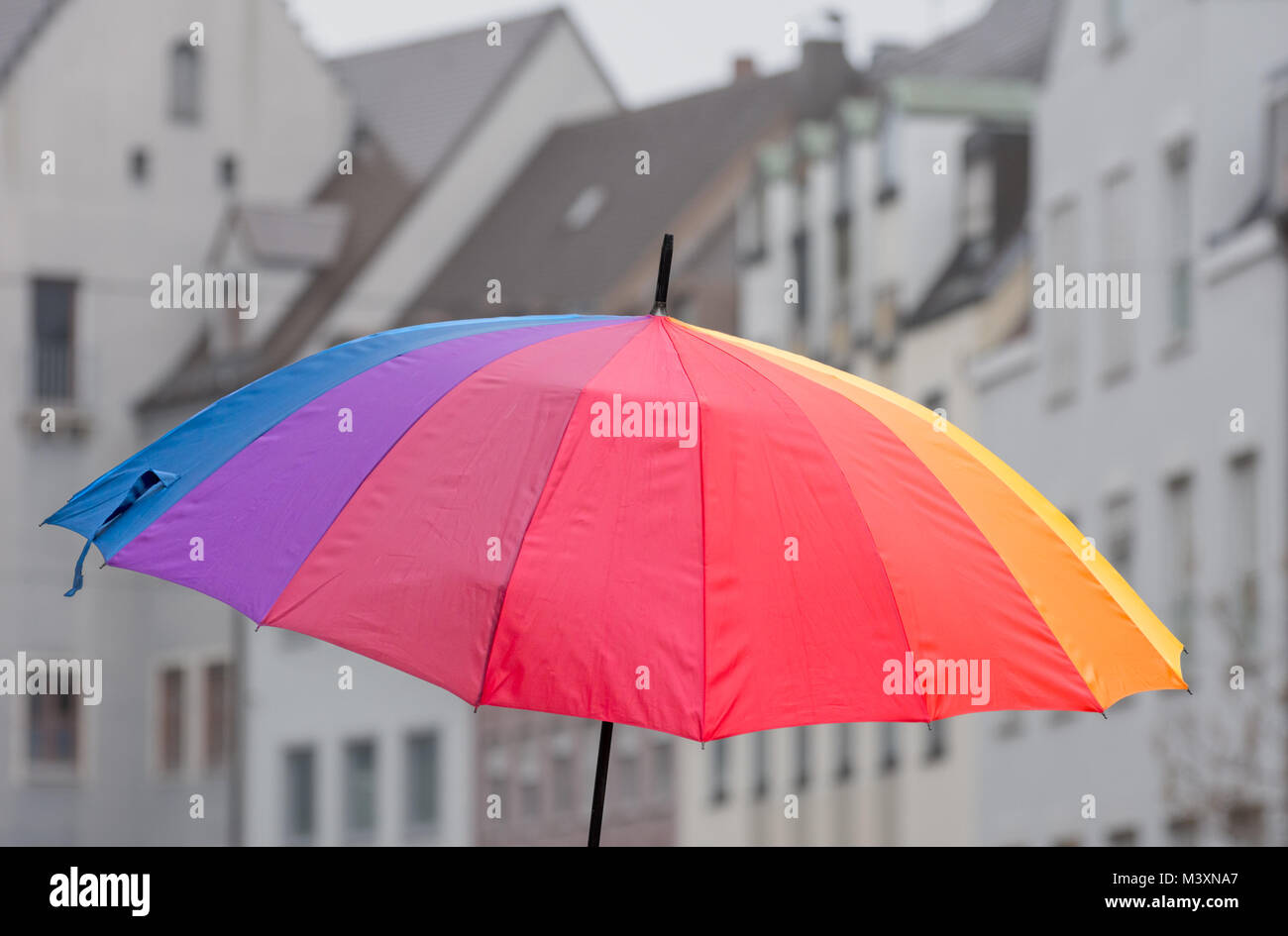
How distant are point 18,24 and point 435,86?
918 cm

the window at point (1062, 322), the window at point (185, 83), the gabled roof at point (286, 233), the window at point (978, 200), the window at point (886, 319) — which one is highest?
the window at point (185, 83)

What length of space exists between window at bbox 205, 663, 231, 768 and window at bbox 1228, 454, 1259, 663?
28.8 m

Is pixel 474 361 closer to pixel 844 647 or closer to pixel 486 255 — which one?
pixel 844 647

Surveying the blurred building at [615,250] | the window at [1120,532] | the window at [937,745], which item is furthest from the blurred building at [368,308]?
the window at [1120,532]

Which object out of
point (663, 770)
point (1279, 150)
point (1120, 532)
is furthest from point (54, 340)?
point (1279, 150)

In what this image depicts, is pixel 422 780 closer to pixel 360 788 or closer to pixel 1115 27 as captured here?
pixel 360 788

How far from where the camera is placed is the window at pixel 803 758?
46844 millimetres

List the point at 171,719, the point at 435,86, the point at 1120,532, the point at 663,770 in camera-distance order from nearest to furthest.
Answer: the point at 1120,532, the point at 663,770, the point at 171,719, the point at 435,86

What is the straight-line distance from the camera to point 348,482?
6.29 meters

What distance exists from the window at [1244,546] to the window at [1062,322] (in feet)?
18.1

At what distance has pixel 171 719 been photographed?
2312 inches

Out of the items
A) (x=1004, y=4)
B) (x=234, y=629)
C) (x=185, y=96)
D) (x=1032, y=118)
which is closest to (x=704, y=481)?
(x=1032, y=118)

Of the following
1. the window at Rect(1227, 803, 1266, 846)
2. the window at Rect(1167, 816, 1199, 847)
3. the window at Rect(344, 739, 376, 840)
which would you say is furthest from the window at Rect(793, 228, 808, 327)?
the window at Rect(1227, 803, 1266, 846)

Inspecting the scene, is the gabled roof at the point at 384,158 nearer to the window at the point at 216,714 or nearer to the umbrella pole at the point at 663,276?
the window at the point at 216,714
